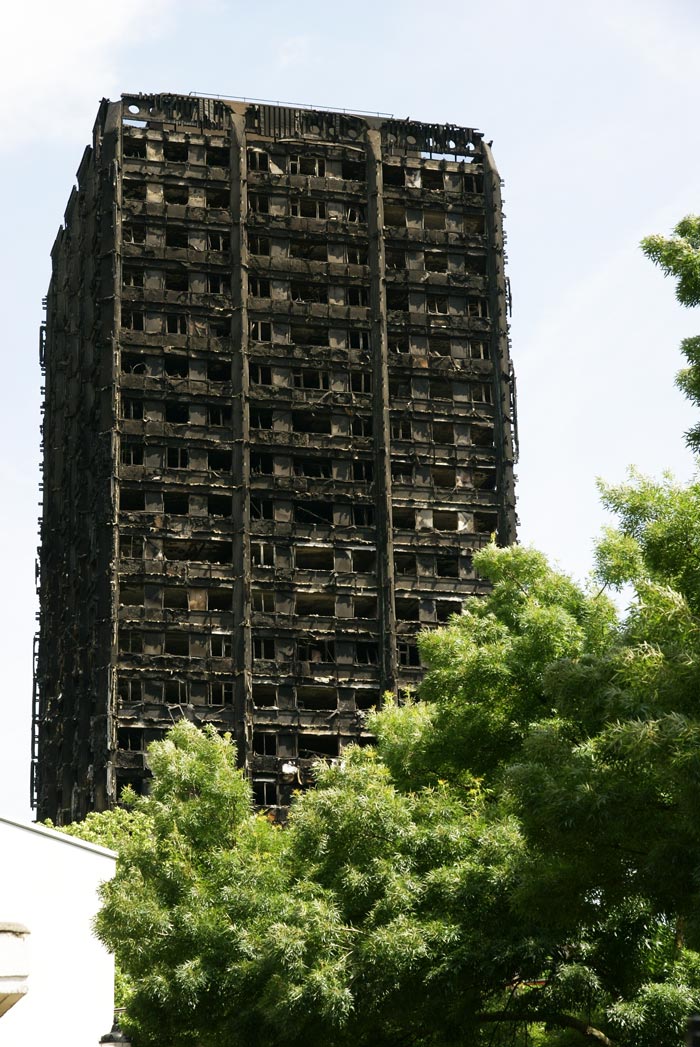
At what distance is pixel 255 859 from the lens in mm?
37281

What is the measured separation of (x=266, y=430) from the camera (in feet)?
313

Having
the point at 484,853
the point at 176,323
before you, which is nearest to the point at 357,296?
the point at 176,323

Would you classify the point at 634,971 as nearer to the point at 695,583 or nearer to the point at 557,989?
the point at 557,989

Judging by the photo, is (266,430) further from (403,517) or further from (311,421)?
(403,517)

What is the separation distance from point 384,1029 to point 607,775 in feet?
33.0

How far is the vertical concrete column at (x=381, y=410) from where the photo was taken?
306ft

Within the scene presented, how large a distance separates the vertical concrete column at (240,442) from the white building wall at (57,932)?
43.4 meters

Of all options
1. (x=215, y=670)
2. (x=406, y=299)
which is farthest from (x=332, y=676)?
(x=406, y=299)

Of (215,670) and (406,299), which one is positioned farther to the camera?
(406,299)

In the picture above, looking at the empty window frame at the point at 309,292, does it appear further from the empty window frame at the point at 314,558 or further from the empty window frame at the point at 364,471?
the empty window frame at the point at 314,558

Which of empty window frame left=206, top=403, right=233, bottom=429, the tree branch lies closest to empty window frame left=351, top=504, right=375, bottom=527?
empty window frame left=206, top=403, right=233, bottom=429

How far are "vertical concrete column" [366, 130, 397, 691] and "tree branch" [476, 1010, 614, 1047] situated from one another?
199 feet

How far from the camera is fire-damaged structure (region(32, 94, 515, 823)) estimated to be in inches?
3565

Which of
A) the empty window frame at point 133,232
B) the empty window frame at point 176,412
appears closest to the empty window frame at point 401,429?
the empty window frame at point 176,412
